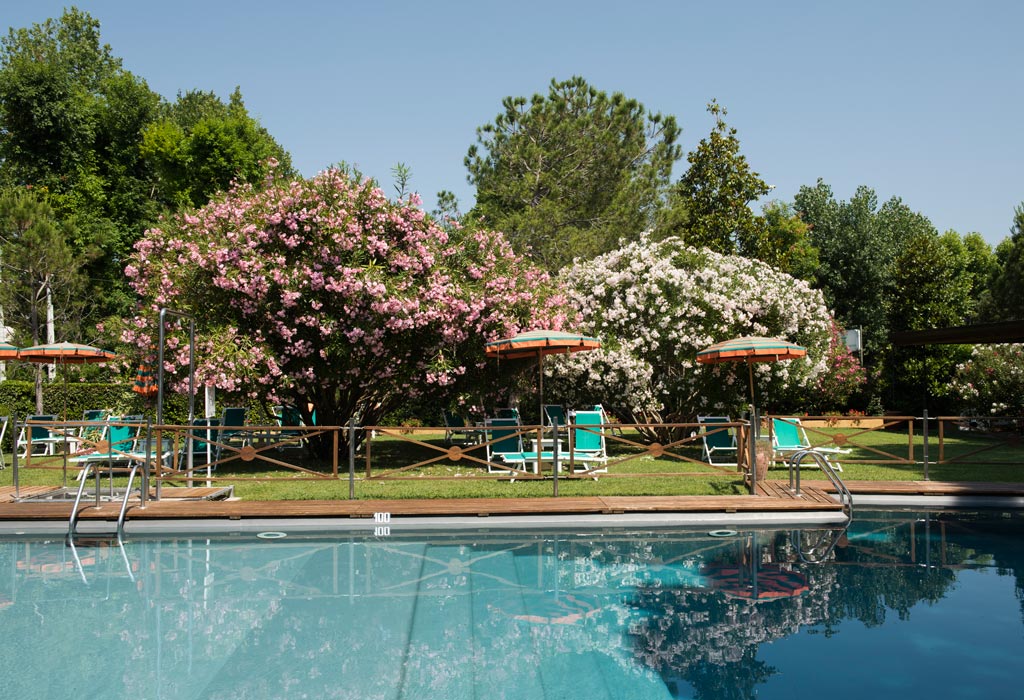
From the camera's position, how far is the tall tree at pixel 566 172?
24.7 m

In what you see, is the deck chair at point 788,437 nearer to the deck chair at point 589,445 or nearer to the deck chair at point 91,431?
the deck chair at point 589,445

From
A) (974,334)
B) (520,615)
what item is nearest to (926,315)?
(974,334)

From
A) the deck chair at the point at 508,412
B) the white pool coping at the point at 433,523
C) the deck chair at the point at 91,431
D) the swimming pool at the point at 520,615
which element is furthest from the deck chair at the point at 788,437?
the deck chair at the point at 91,431

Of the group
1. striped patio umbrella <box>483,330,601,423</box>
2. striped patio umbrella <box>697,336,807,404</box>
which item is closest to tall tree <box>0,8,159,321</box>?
striped patio umbrella <box>483,330,601,423</box>

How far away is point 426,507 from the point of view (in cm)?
977

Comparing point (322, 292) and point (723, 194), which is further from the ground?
point (723, 194)

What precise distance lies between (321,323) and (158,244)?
15.0 ft

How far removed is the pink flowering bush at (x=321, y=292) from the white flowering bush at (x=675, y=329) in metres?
3.20

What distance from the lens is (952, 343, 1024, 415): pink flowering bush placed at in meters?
20.9

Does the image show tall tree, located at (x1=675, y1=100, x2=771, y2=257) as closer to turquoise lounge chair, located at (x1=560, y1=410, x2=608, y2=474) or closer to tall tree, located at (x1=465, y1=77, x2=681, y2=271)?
tall tree, located at (x1=465, y1=77, x2=681, y2=271)

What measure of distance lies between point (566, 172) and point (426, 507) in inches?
777

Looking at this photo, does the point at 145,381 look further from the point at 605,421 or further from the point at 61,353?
the point at 605,421

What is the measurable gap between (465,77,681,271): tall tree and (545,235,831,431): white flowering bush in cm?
582

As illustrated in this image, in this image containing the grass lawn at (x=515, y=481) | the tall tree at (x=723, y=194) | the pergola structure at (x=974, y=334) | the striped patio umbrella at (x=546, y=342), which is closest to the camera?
the grass lawn at (x=515, y=481)
